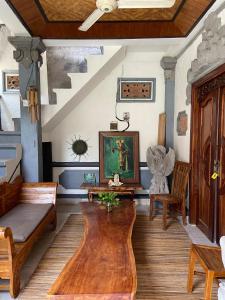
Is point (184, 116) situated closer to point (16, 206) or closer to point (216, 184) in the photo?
point (216, 184)

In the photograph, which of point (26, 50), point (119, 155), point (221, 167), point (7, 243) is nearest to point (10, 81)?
point (26, 50)

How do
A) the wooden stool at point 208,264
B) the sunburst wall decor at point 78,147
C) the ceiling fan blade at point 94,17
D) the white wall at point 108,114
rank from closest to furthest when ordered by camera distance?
the wooden stool at point 208,264 < the ceiling fan blade at point 94,17 < the white wall at point 108,114 < the sunburst wall decor at point 78,147

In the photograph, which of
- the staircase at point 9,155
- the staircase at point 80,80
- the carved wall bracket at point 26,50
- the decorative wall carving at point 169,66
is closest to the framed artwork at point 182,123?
the decorative wall carving at point 169,66

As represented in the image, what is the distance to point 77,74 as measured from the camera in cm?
400

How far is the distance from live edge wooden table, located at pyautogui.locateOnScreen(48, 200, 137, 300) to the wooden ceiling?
268 cm

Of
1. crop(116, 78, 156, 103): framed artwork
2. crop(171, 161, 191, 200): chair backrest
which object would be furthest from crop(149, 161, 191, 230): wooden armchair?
crop(116, 78, 156, 103): framed artwork

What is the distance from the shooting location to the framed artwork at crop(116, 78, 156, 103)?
4523 mm

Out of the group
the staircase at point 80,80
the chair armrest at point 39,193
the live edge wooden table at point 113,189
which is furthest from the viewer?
the live edge wooden table at point 113,189

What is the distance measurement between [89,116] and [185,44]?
2.11 meters

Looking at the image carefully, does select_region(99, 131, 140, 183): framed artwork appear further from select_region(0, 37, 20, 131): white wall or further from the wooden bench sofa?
select_region(0, 37, 20, 131): white wall

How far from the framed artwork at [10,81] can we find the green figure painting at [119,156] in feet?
6.84

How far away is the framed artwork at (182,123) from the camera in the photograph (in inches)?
152

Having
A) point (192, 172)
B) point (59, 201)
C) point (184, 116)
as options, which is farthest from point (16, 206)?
point (184, 116)

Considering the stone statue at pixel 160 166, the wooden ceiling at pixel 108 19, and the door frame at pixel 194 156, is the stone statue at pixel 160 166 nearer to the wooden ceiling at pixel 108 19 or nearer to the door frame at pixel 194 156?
the door frame at pixel 194 156
